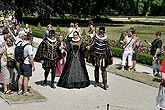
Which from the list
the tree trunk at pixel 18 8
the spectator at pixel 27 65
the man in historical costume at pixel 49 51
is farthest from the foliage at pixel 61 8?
the spectator at pixel 27 65

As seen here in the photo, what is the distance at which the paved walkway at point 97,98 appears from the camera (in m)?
9.82

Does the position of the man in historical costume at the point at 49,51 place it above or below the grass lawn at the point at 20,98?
above

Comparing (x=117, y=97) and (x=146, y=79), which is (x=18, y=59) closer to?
(x=117, y=97)

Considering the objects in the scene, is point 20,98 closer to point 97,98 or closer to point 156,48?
point 97,98

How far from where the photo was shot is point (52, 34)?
1175 centimetres

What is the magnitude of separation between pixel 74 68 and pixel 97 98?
154cm

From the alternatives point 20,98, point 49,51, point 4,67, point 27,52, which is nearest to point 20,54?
point 27,52

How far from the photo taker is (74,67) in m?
12.0

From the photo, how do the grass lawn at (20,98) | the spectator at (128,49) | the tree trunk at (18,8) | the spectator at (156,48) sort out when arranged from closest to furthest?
the grass lawn at (20,98) < the spectator at (156,48) < the spectator at (128,49) < the tree trunk at (18,8)

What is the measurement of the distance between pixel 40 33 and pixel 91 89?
55.2 feet

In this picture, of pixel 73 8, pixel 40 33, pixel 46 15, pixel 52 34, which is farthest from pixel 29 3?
pixel 52 34

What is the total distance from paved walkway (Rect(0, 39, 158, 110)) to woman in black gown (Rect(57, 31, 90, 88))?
259 mm

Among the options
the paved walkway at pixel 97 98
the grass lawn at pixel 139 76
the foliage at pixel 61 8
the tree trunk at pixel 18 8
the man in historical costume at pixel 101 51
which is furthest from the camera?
the tree trunk at pixel 18 8

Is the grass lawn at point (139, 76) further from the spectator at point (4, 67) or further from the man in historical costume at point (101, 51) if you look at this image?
the spectator at point (4, 67)
